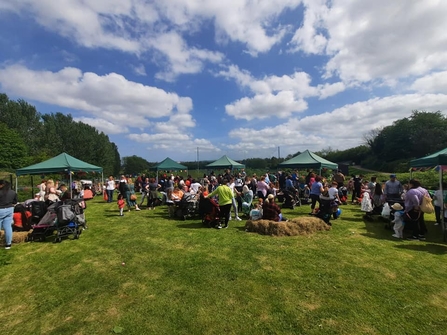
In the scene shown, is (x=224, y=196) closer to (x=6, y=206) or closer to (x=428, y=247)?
(x=428, y=247)

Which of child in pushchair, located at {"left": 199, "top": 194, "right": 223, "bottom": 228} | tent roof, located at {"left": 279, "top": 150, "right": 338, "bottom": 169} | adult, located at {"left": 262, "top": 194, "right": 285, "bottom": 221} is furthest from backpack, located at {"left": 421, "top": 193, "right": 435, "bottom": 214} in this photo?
tent roof, located at {"left": 279, "top": 150, "right": 338, "bottom": 169}

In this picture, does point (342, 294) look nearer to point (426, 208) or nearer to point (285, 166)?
point (426, 208)

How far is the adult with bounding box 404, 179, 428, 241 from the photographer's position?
609 cm

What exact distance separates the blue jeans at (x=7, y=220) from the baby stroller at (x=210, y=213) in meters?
4.90

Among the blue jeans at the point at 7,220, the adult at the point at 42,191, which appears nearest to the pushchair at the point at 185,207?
the blue jeans at the point at 7,220

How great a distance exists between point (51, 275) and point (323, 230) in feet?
21.8

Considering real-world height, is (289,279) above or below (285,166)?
below

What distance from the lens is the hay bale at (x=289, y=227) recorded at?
20.8 feet

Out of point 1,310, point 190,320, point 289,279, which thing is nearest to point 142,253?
point 1,310

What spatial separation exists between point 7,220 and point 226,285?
5.52 metres

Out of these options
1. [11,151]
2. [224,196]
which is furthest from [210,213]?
[11,151]

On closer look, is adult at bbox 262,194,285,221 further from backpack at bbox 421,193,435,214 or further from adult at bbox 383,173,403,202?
adult at bbox 383,173,403,202

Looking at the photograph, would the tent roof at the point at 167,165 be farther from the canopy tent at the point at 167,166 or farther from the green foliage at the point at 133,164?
the green foliage at the point at 133,164

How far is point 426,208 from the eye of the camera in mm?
5926
